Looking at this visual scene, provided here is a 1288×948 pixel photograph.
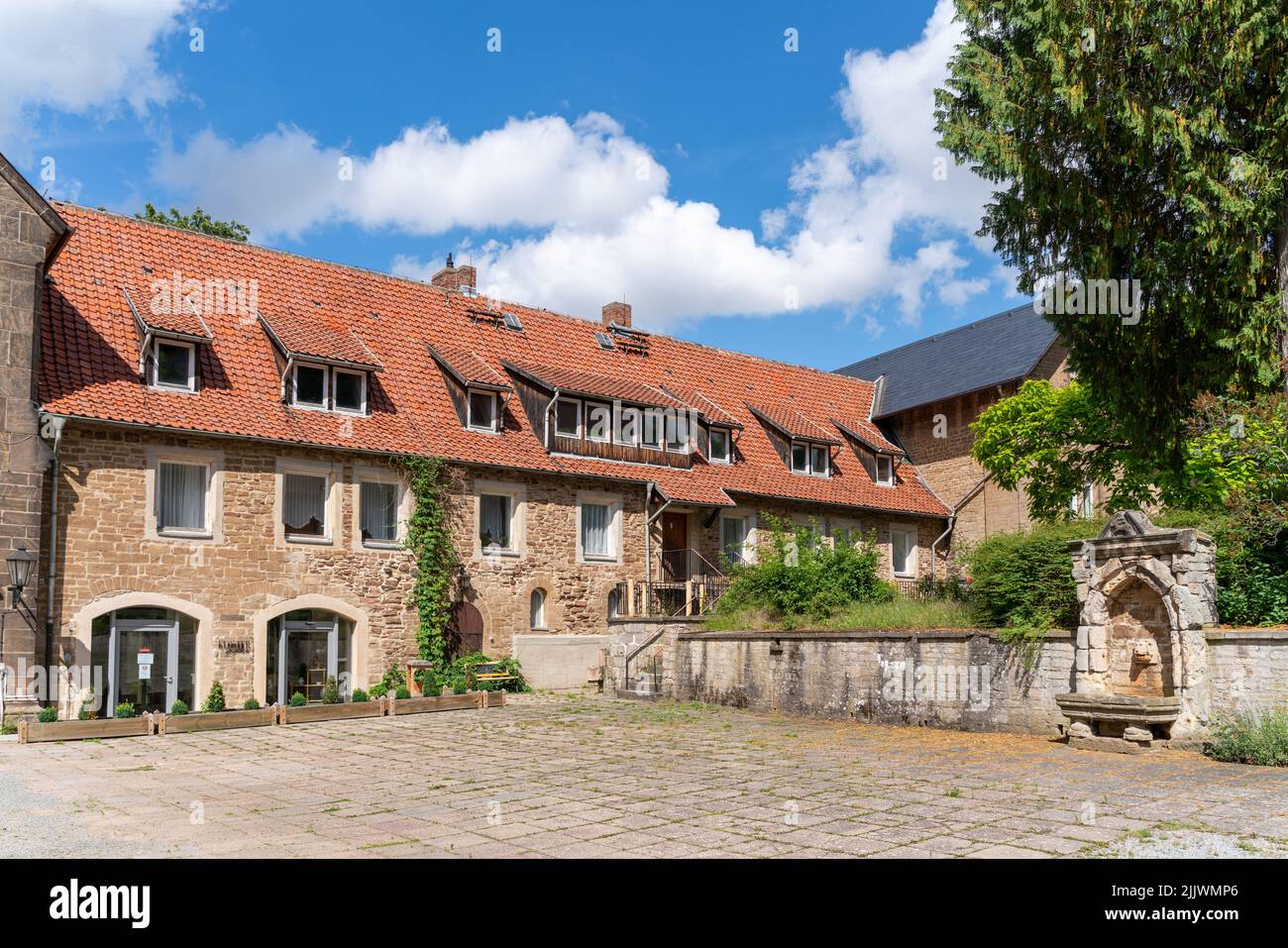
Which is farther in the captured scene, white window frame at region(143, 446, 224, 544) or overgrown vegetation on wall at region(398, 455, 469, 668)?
overgrown vegetation on wall at region(398, 455, 469, 668)

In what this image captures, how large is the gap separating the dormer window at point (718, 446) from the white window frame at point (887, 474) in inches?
221

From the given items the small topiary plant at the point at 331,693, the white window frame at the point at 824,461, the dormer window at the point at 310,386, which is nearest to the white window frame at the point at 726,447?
the white window frame at the point at 824,461

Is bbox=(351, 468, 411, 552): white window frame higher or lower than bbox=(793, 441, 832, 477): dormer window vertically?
lower

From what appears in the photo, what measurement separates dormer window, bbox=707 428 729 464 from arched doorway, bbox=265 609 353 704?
1101 centimetres

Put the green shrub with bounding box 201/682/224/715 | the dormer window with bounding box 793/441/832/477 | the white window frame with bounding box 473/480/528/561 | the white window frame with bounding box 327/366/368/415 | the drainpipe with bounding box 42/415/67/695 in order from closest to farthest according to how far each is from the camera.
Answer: the drainpipe with bounding box 42/415/67/695, the green shrub with bounding box 201/682/224/715, the white window frame with bounding box 327/366/368/415, the white window frame with bounding box 473/480/528/561, the dormer window with bounding box 793/441/832/477

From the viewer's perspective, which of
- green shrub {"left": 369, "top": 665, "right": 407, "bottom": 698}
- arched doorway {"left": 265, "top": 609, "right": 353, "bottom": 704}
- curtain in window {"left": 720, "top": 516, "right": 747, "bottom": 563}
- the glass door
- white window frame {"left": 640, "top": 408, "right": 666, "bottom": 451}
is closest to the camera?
the glass door

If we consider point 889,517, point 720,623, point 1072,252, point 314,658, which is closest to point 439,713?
point 314,658

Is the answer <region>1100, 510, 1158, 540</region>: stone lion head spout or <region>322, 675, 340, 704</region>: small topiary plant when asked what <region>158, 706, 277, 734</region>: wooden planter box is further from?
<region>1100, 510, 1158, 540</region>: stone lion head spout

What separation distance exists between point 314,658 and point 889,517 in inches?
683

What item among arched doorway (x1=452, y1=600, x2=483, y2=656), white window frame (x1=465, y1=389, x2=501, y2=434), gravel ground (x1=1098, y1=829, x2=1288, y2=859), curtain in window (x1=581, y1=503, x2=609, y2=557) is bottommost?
gravel ground (x1=1098, y1=829, x2=1288, y2=859)

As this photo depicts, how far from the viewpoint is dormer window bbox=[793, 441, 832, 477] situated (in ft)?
102

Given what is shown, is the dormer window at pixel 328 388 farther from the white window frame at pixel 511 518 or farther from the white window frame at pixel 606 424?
the white window frame at pixel 606 424

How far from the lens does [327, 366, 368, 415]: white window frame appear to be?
22780 mm

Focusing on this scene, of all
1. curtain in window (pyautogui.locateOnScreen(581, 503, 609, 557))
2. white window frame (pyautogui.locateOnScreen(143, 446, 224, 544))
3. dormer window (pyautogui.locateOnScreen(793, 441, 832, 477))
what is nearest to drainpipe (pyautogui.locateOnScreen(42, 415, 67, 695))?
white window frame (pyautogui.locateOnScreen(143, 446, 224, 544))
